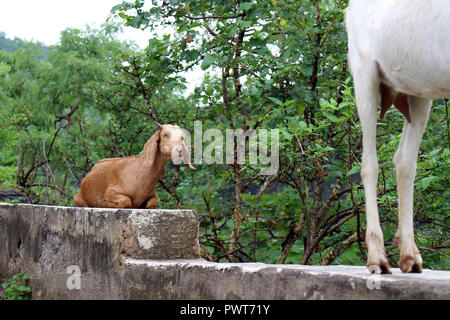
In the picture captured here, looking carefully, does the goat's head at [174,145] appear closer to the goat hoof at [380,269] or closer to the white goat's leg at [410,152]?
the white goat's leg at [410,152]

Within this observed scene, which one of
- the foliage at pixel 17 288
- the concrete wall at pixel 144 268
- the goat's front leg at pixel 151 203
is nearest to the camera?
the concrete wall at pixel 144 268

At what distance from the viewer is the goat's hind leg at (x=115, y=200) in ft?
12.7

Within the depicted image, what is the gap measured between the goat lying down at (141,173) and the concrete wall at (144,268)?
0.22 m

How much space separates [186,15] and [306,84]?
1.36 metres

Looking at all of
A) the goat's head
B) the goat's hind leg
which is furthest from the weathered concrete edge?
the goat's head

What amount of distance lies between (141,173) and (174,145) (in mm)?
352

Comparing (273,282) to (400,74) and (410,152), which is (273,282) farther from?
(400,74)

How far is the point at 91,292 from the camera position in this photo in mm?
3729

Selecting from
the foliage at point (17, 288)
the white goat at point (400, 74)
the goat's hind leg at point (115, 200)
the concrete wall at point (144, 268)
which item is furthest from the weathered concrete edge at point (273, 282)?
the foliage at point (17, 288)

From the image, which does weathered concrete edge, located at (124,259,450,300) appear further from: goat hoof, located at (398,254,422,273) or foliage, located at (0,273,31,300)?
foliage, located at (0,273,31,300)

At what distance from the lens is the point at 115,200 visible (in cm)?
389

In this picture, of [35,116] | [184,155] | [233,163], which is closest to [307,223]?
[233,163]

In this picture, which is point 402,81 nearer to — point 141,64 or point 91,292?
point 91,292

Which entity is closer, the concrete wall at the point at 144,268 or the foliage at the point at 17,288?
the concrete wall at the point at 144,268
